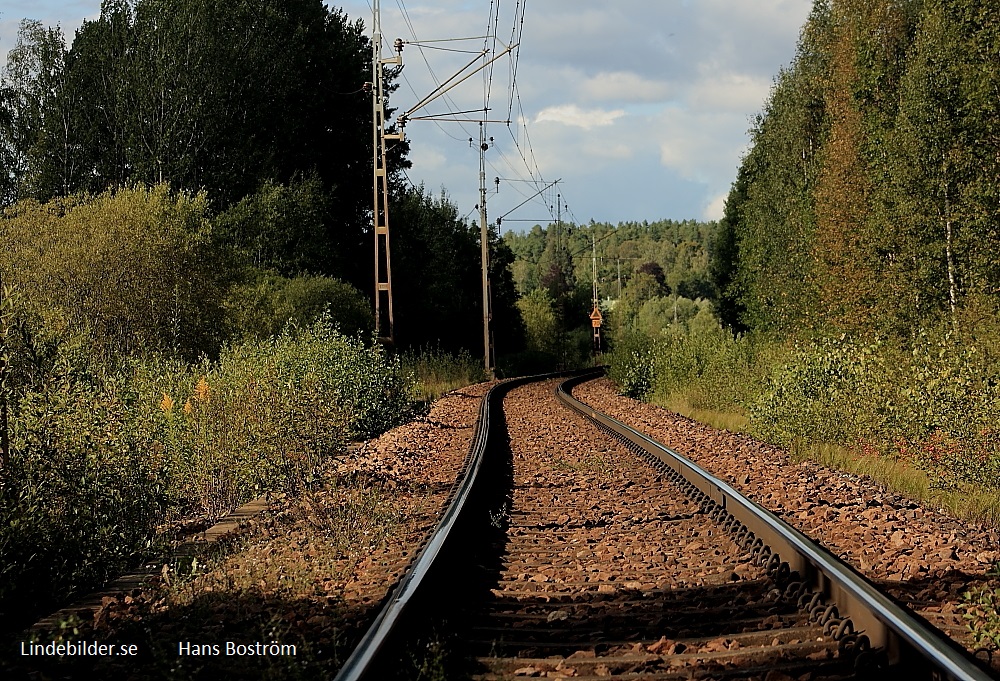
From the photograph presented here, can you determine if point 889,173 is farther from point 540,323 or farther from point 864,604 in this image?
point 540,323

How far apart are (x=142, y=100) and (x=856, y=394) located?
97.3 ft

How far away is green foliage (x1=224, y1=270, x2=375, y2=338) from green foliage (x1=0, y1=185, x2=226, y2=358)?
144 cm

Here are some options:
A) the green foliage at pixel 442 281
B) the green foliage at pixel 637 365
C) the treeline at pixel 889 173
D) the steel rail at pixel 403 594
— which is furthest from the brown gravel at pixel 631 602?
the green foliage at pixel 442 281

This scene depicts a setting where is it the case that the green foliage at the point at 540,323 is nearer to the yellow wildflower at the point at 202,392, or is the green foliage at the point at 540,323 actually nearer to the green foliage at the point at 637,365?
the green foliage at the point at 637,365

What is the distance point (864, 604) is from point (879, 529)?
3239mm

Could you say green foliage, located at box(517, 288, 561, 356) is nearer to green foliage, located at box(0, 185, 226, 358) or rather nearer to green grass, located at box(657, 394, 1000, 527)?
green foliage, located at box(0, 185, 226, 358)

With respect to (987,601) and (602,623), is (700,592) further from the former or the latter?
(987,601)

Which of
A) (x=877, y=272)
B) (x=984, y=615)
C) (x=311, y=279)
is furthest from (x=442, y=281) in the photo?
(x=984, y=615)

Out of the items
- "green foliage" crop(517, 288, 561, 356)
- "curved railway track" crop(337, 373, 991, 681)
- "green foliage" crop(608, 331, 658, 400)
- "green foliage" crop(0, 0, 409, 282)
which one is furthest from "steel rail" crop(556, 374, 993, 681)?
"green foliage" crop(517, 288, 561, 356)

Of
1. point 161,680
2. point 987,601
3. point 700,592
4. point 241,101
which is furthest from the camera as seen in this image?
point 241,101

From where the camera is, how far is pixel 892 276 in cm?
2270

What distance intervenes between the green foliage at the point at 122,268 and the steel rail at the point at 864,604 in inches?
664

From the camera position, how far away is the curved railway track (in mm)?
4438

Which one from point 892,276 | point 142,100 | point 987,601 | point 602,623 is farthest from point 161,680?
point 142,100
